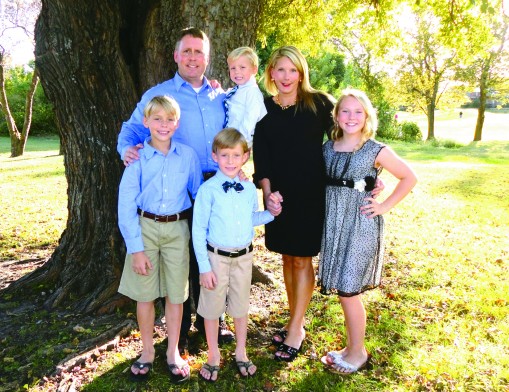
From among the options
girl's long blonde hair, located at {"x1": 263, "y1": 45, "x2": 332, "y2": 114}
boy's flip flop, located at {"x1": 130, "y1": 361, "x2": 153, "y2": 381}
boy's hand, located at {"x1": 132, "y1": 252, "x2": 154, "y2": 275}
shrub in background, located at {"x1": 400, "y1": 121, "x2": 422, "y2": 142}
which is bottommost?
shrub in background, located at {"x1": 400, "y1": 121, "x2": 422, "y2": 142}

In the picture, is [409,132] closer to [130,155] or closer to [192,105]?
[192,105]

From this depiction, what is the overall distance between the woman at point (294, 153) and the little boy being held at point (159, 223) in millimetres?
583

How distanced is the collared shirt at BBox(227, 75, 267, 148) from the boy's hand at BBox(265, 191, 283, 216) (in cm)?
43

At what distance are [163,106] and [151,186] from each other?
548 millimetres

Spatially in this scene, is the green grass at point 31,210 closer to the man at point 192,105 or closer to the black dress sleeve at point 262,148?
the man at point 192,105

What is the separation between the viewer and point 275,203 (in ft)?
10.5

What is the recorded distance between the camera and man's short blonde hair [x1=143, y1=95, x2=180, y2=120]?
2893 millimetres

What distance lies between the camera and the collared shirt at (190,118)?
3.24 metres

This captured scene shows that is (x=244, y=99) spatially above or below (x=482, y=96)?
below

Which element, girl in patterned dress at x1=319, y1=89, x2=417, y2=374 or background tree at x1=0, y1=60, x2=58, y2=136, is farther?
background tree at x1=0, y1=60, x2=58, y2=136

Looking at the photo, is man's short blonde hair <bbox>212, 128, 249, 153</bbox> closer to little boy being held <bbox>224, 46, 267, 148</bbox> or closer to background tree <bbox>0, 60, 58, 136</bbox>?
little boy being held <bbox>224, 46, 267, 148</bbox>

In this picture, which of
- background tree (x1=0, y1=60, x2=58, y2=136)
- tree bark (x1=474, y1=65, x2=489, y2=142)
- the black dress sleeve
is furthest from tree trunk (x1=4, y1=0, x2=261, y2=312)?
tree bark (x1=474, y1=65, x2=489, y2=142)

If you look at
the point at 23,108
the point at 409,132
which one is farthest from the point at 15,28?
the point at 409,132

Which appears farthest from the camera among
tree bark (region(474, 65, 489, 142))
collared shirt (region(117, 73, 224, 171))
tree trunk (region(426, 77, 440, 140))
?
tree trunk (region(426, 77, 440, 140))
